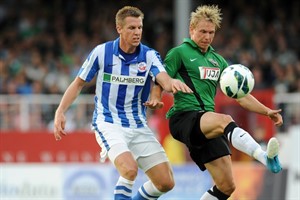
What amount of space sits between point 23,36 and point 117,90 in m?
11.3

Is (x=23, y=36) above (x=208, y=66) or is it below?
below

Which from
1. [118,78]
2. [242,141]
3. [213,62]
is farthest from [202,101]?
[118,78]

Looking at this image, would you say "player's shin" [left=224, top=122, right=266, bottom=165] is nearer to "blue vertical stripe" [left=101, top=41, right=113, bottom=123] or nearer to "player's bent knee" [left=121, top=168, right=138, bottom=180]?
"player's bent knee" [left=121, top=168, right=138, bottom=180]

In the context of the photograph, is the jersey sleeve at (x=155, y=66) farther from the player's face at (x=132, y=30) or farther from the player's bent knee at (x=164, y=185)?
the player's bent knee at (x=164, y=185)

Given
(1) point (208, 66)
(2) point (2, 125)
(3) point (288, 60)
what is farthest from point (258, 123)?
(1) point (208, 66)

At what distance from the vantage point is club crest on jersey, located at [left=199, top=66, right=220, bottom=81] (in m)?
10.2

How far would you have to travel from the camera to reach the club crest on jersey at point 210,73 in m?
10.2

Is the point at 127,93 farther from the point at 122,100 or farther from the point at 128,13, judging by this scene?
the point at 128,13

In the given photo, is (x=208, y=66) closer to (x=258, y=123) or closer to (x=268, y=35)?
(x=258, y=123)

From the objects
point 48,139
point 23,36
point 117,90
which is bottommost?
point 48,139

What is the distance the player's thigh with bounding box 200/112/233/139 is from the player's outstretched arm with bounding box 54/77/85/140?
4.45 ft

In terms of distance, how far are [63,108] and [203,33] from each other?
167 cm

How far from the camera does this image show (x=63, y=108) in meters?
10.0

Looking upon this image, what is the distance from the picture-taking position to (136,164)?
32.4ft
